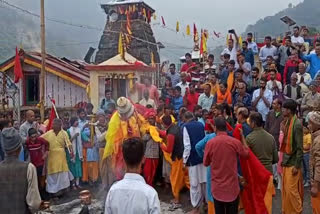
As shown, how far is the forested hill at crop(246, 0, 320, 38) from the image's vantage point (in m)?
78.8

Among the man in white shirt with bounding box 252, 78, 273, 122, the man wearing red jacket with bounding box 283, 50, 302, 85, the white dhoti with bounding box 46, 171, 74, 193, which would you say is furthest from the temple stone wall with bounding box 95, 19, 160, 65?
the white dhoti with bounding box 46, 171, 74, 193

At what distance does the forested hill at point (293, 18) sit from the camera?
7881 centimetres

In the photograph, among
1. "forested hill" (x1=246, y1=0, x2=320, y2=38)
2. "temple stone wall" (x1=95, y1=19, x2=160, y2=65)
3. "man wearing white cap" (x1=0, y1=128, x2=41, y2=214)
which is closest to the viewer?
"man wearing white cap" (x1=0, y1=128, x2=41, y2=214)

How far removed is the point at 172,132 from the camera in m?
8.64

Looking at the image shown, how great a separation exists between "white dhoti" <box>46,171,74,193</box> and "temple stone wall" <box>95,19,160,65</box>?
17635mm

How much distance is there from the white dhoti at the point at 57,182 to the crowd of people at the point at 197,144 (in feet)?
0.08

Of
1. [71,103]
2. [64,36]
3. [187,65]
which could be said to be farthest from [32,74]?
[64,36]

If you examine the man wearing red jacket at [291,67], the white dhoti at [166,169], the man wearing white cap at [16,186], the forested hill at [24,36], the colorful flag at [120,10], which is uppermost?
the forested hill at [24,36]

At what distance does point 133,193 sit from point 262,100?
767 centimetres

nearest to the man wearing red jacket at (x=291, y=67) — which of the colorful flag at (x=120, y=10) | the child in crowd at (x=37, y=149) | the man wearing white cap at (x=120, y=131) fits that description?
the man wearing white cap at (x=120, y=131)

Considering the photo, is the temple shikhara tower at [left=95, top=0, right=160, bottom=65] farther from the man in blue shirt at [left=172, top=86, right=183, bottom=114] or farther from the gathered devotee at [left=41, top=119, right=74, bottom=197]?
the gathered devotee at [left=41, top=119, right=74, bottom=197]

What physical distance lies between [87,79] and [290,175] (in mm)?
12796

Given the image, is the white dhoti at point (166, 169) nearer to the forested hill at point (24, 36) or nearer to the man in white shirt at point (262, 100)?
the man in white shirt at point (262, 100)

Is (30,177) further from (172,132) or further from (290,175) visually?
(172,132)
